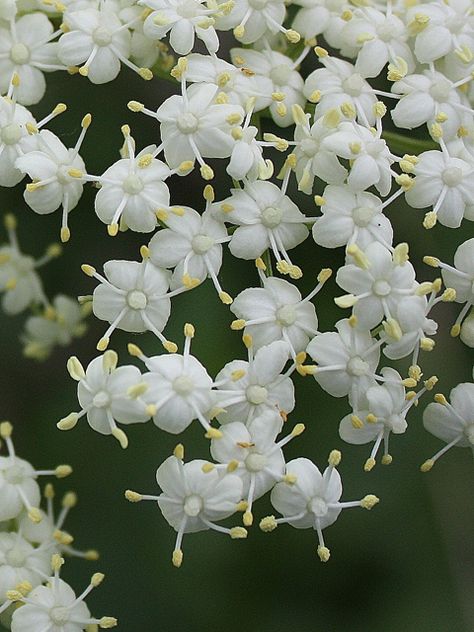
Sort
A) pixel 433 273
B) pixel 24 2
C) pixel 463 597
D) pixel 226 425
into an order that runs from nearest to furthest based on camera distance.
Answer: pixel 226 425 → pixel 24 2 → pixel 463 597 → pixel 433 273

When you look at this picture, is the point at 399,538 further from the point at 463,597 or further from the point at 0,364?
the point at 0,364

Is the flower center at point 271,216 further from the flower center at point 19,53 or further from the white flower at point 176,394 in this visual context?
the flower center at point 19,53

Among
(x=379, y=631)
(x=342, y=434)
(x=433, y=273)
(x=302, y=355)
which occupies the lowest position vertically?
(x=379, y=631)

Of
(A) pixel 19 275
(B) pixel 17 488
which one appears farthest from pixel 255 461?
(A) pixel 19 275

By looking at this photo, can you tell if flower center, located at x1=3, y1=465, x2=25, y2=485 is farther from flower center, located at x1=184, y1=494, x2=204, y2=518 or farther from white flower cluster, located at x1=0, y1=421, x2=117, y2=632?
flower center, located at x1=184, y1=494, x2=204, y2=518

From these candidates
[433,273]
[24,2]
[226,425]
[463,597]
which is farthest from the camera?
[433,273]

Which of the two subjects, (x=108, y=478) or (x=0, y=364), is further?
(x=0, y=364)

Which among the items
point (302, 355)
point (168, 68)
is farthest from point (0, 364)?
point (302, 355)

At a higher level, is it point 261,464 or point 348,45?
point 348,45

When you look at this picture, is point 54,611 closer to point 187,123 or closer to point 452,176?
point 187,123
